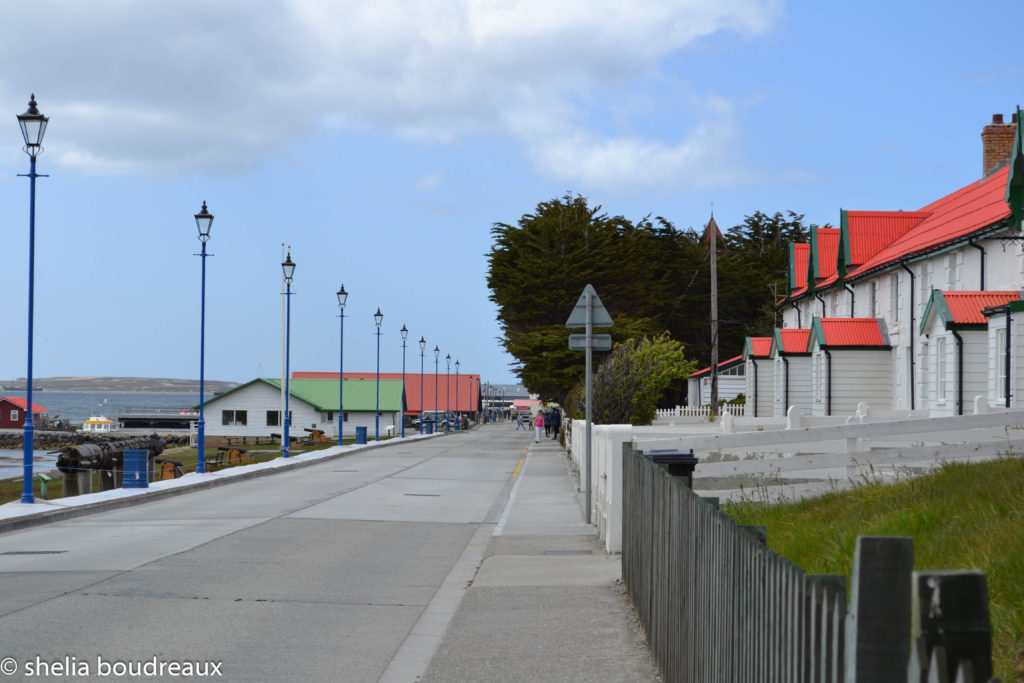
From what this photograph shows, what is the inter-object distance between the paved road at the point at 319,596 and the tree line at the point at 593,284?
3240 centimetres

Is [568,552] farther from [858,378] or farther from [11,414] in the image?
[11,414]

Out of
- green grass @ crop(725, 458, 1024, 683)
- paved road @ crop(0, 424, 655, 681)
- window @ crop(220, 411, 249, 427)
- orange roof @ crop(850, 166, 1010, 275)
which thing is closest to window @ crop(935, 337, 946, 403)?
orange roof @ crop(850, 166, 1010, 275)

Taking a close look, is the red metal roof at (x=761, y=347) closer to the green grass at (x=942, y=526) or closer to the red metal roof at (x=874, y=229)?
the red metal roof at (x=874, y=229)

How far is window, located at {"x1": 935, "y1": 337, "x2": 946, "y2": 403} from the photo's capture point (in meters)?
30.1

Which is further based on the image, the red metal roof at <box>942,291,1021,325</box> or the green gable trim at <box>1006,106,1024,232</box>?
the red metal roof at <box>942,291,1021,325</box>

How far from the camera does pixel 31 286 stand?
778 inches

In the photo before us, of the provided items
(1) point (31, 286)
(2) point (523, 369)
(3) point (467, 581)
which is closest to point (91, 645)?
(3) point (467, 581)

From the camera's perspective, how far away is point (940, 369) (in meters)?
30.4

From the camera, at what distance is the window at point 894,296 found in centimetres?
3700

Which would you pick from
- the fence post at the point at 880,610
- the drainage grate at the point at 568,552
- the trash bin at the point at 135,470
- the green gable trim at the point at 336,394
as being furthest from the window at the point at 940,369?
the green gable trim at the point at 336,394

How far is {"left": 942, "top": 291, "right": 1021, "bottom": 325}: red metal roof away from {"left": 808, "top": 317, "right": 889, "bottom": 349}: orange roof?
9.13 metres

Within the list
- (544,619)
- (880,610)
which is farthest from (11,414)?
(880,610)

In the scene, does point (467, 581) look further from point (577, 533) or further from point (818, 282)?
point (818, 282)

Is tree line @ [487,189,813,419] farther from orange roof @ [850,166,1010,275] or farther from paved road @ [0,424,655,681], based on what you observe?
paved road @ [0,424,655,681]
